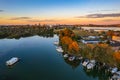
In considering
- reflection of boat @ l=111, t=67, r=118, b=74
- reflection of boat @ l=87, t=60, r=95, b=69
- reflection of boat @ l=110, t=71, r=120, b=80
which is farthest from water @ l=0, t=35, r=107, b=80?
reflection of boat @ l=110, t=71, r=120, b=80

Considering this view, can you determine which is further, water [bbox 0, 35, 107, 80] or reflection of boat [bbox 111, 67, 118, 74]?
water [bbox 0, 35, 107, 80]

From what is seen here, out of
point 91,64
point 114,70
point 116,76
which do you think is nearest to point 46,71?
point 91,64

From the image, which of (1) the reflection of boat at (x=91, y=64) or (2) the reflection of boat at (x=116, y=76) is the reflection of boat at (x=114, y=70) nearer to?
(2) the reflection of boat at (x=116, y=76)

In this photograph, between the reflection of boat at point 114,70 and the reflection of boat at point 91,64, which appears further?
the reflection of boat at point 91,64

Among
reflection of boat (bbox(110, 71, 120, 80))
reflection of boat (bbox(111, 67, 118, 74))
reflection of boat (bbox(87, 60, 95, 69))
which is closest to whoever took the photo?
reflection of boat (bbox(110, 71, 120, 80))

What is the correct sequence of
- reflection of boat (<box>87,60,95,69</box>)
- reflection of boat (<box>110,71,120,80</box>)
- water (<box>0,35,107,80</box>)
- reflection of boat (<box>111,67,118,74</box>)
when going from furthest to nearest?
reflection of boat (<box>87,60,95,69</box>) → water (<box>0,35,107,80</box>) → reflection of boat (<box>111,67,118,74</box>) → reflection of boat (<box>110,71,120,80</box>)

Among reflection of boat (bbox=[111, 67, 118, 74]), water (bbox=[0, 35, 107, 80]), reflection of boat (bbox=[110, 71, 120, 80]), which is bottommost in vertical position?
water (bbox=[0, 35, 107, 80])

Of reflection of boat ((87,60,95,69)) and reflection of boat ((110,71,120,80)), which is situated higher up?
reflection of boat ((110,71,120,80))

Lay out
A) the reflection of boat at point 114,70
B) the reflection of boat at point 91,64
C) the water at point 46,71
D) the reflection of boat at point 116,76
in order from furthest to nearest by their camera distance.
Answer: the reflection of boat at point 91,64, the water at point 46,71, the reflection of boat at point 114,70, the reflection of boat at point 116,76

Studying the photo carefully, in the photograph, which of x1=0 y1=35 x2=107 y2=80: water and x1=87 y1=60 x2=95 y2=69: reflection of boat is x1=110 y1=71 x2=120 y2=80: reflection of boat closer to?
x1=0 y1=35 x2=107 y2=80: water

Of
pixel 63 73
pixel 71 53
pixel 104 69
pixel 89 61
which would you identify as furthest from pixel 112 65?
pixel 71 53

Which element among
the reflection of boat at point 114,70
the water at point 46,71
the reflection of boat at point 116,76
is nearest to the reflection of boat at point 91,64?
the water at point 46,71
